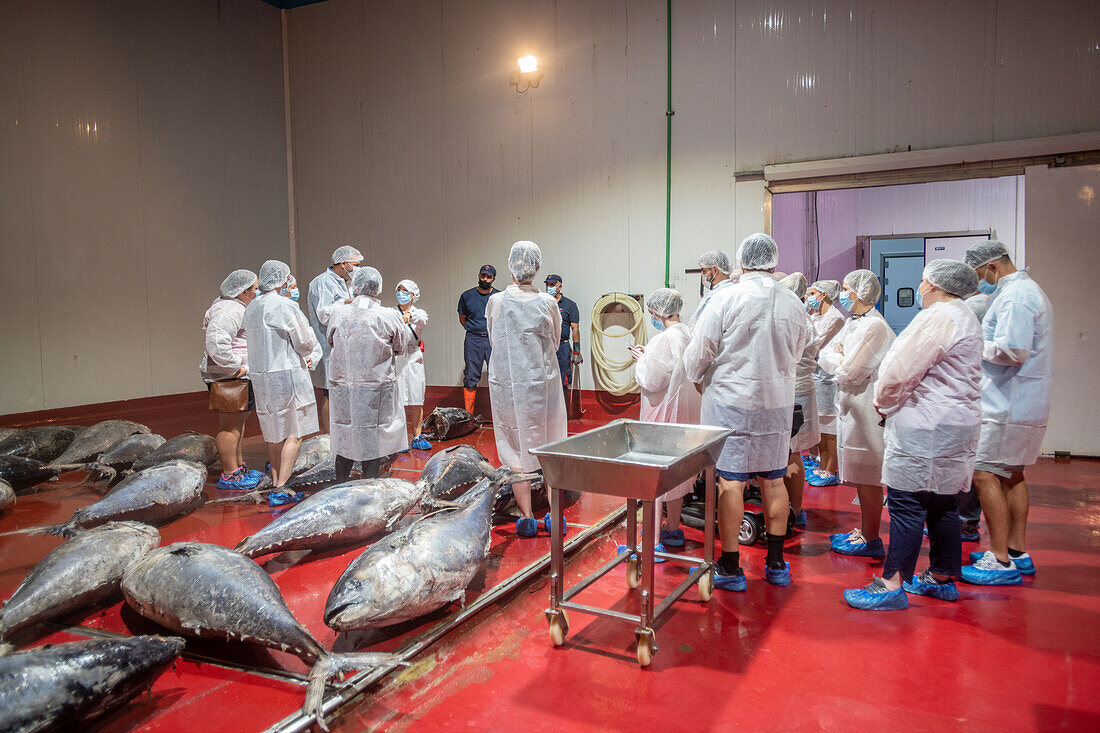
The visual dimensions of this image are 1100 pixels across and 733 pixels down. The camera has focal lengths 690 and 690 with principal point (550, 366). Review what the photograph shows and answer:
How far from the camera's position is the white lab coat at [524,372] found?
383cm

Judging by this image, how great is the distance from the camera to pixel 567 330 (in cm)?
777

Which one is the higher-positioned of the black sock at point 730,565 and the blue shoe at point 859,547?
the black sock at point 730,565

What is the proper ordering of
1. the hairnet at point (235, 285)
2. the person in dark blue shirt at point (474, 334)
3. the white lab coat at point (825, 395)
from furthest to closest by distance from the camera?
the person in dark blue shirt at point (474, 334) → the hairnet at point (235, 285) → the white lab coat at point (825, 395)

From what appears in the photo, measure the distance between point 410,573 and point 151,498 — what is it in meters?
2.26

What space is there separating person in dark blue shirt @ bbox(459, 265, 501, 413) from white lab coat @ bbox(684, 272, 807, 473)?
15.3ft

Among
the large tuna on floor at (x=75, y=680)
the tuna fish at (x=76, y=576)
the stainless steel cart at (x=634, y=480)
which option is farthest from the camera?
the tuna fish at (x=76, y=576)

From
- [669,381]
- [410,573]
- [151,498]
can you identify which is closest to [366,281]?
Result: [151,498]

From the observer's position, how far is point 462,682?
2.52 metres

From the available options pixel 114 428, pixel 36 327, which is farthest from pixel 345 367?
pixel 36 327

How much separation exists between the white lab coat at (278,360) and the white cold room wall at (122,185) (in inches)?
122

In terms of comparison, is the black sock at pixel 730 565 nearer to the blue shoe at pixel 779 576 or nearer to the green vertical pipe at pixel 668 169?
the blue shoe at pixel 779 576

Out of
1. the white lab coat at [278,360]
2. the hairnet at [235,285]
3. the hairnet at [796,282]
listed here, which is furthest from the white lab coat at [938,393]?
the hairnet at [235,285]

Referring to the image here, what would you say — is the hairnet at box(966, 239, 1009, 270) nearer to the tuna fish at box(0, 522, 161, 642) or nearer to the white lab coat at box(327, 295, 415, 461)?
the white lab coat at box(327, 295, 415, 461)

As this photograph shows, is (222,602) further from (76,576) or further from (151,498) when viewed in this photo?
(151,498)
